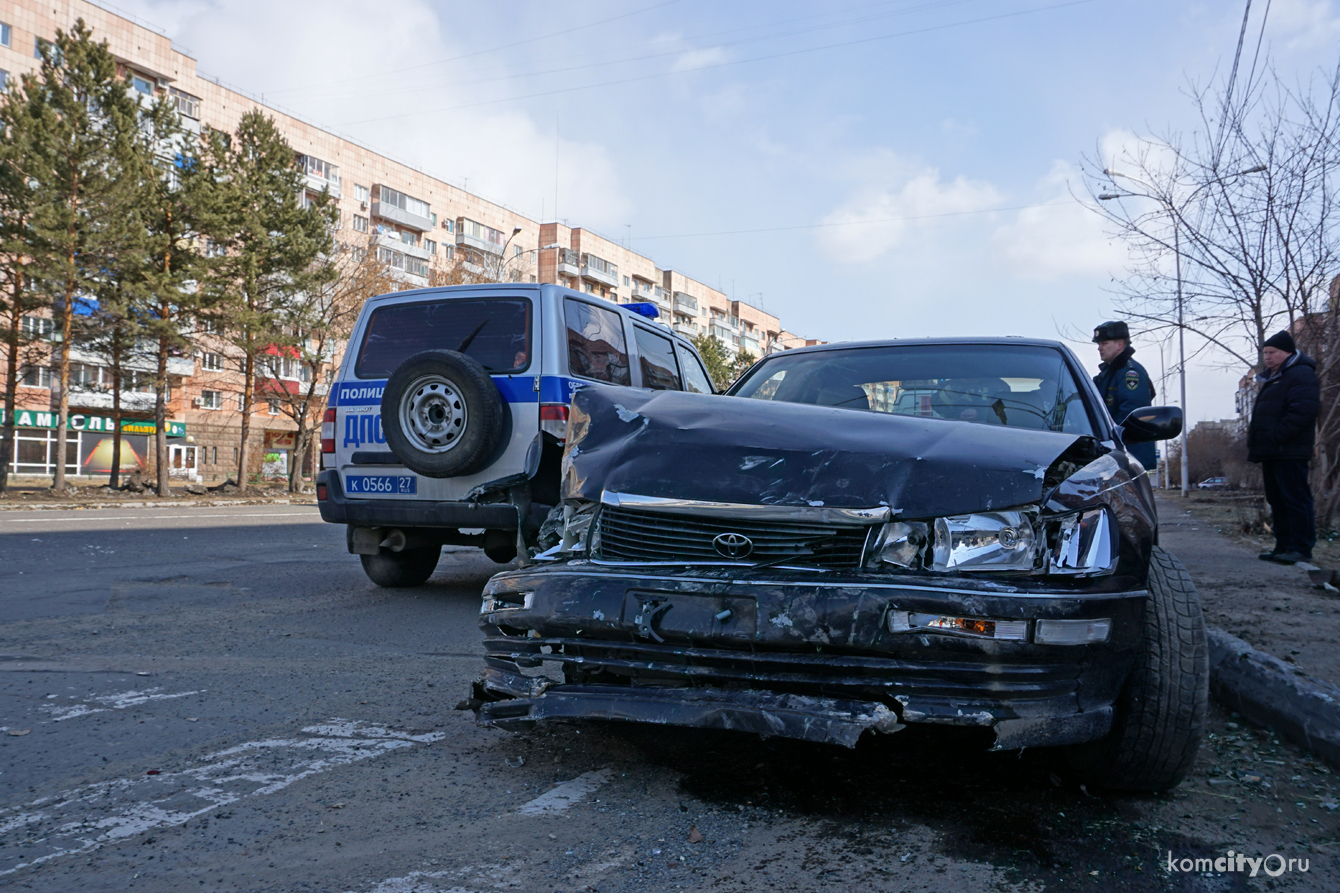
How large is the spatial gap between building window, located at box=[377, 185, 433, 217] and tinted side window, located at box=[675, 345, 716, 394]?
→ 55.6 m

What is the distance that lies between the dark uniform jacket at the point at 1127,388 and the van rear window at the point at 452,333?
13.2ft

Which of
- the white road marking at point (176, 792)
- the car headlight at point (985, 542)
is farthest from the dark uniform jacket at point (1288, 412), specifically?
the white road marking at point (176, 792)

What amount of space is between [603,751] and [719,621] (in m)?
0.89

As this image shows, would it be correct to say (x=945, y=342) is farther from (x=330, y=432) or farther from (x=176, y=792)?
(x=330, y=432)

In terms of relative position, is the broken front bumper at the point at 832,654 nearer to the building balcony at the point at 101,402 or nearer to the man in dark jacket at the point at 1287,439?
the man in dark jacket at the point at 1287,439

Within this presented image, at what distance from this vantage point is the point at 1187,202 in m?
10.2

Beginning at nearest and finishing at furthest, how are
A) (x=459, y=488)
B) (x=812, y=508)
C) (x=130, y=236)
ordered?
(x=812, y=508) < (x=459, y=488) < (x=130, y=236)

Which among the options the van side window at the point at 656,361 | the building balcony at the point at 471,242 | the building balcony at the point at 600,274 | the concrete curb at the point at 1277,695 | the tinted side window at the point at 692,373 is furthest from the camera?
the building balcony at the point at 600,274

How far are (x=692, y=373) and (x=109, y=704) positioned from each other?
567 cm

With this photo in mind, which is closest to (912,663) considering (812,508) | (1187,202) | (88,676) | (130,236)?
(812,508)

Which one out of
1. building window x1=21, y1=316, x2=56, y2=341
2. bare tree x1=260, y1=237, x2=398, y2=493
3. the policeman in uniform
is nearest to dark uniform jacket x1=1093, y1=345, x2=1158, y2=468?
the policeman in uniform

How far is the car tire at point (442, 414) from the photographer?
584 cm

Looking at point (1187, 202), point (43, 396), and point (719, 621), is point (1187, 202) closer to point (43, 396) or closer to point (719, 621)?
point (719, 621)

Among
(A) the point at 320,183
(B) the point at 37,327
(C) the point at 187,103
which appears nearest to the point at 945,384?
(B) the point at 37,327
